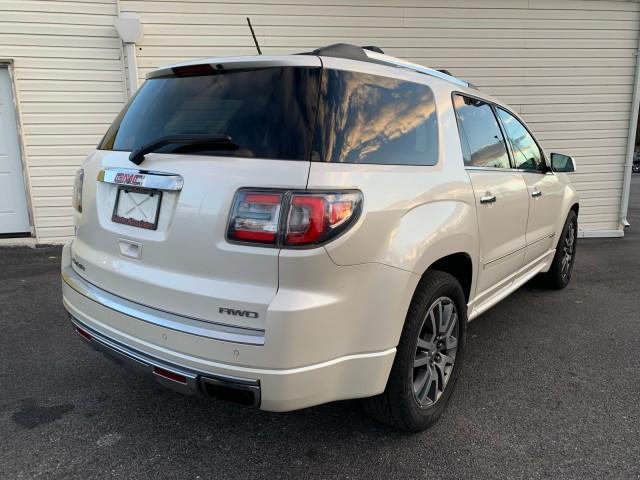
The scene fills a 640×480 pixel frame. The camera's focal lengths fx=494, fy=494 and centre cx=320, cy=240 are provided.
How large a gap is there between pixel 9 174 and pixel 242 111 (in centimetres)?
622

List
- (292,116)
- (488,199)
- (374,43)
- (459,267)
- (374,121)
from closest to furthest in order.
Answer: (292,116), (374,121), (459,267), (488,199), (374,43)

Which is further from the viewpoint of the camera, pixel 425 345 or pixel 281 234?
pixel 425 345

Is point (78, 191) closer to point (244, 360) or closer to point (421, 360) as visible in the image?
point (244, 360)

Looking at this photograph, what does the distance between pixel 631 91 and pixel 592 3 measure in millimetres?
1484

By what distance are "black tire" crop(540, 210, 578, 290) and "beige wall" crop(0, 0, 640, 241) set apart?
3.16 meters

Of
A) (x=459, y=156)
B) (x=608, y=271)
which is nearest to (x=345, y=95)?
(x=459, y=156)

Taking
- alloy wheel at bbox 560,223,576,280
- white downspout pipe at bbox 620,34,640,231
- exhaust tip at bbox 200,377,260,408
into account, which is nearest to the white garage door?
exhaust tip at bbox 200,377,260,408

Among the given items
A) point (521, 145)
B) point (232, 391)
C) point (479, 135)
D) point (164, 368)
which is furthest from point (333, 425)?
point (521, 145)

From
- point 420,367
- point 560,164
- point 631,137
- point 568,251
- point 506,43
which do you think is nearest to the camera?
point 420,367

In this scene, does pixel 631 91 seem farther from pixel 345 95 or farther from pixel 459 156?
pixel 345 95

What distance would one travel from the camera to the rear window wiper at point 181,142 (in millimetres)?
2022

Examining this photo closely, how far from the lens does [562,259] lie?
4.91 meters

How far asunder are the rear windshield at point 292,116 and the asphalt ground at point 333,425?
141 cm

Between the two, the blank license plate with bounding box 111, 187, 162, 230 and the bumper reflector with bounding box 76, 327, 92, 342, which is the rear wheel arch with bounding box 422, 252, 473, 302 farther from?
the bumper reflector with bounding box 76, 327, 92, 342
